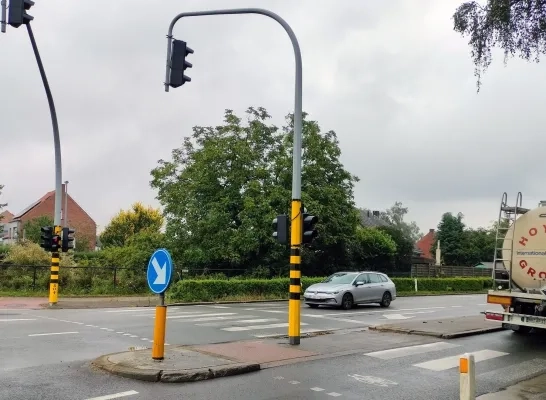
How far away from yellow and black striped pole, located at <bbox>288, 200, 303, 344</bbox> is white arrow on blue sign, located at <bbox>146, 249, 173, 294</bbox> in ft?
11.4

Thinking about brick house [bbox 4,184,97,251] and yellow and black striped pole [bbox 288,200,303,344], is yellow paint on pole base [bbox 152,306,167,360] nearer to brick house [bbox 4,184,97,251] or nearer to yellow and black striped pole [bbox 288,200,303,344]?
yellow and black striped pole [bbox 288,200,303,344]

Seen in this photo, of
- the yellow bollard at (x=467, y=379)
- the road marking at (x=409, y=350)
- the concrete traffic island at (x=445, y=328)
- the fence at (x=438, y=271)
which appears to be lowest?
the road marking at (x=409, y=350)

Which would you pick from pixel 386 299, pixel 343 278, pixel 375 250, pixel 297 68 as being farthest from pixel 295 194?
pixel 375 250

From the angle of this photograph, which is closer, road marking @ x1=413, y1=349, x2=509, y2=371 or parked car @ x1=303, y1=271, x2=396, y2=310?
road marking @ x1=413, y1=349, x2=509, y2=371

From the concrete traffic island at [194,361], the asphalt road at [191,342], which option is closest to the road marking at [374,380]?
the asphalt road at [191,342]

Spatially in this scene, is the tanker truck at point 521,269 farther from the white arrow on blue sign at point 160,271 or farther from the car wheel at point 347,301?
the car wheel at point 347,301

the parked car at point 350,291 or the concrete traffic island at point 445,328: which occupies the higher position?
the parked car at point 350,291

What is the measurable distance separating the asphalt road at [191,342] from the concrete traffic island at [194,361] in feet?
0.69

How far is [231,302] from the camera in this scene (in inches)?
955

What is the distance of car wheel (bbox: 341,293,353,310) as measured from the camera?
20.8 metres

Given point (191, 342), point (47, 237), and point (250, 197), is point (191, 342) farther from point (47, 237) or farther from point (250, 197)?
point (250, 197)

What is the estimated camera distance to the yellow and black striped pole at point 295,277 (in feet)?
36.8

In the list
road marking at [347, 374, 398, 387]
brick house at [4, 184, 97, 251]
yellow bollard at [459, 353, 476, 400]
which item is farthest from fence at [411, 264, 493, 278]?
brick house at [4, 184, 97, 251]

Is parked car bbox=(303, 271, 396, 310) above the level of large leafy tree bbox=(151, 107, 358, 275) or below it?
below
